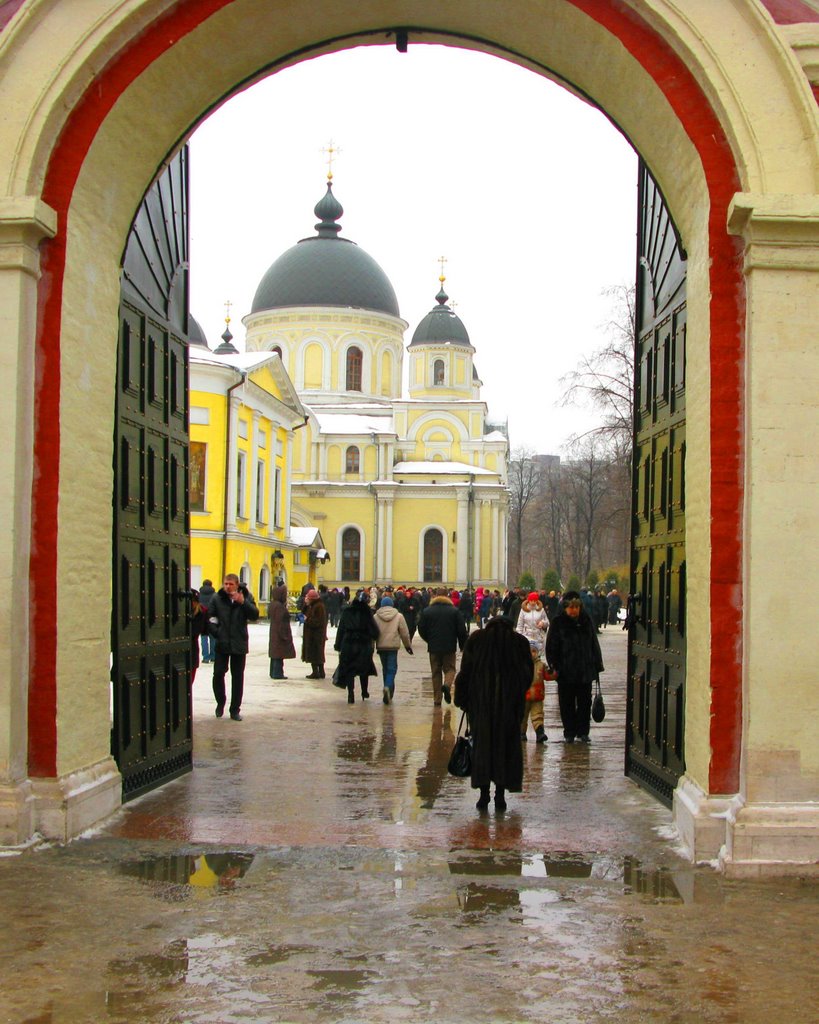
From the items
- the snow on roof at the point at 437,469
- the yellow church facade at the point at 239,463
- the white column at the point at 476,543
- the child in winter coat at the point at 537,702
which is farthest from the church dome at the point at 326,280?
the child in winter coat at the point at 537,702

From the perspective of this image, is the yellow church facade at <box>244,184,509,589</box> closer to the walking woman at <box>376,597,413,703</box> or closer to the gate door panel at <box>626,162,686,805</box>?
the walking woman at <box>376,597,413,703</box>

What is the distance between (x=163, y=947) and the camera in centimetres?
547

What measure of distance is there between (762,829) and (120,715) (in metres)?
4.29

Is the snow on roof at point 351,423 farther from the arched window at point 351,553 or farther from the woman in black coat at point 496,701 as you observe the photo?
the woman in black coat at point 496,701

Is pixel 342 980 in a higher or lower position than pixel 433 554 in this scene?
lower

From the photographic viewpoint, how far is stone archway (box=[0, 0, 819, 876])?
6984 mm

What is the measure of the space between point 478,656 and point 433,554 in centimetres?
5880

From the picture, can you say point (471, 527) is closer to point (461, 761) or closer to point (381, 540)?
point (381, 540)

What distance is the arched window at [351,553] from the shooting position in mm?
67375

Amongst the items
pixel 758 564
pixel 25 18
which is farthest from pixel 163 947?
pixel 25 18

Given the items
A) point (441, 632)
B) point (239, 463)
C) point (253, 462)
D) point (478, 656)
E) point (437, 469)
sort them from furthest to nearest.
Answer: point (437, 469) < point (253, 462) < point (239, 463) < point (441, 632) < point (478, 656)

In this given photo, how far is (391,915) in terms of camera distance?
5.96m

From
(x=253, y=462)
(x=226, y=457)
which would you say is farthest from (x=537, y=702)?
(x=253, y=462)

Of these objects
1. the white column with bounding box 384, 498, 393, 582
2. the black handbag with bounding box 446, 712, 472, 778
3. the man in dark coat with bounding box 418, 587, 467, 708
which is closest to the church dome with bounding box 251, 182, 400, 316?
the white column with bounding box 384, 498, 393, 582
